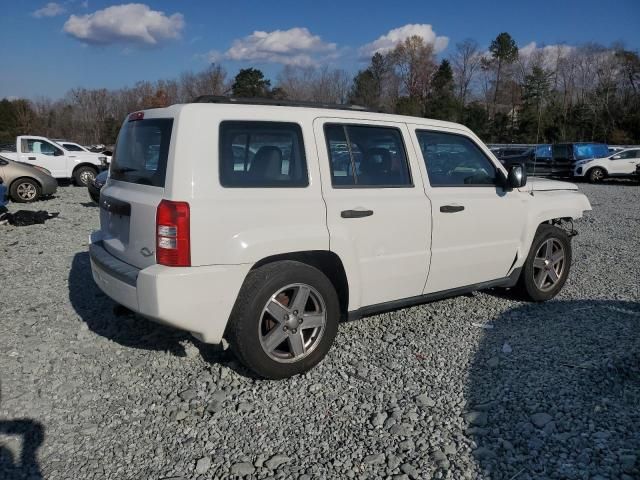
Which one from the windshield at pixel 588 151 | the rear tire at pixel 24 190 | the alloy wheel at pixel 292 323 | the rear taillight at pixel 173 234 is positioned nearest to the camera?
the rear taillight at pixel 173 234

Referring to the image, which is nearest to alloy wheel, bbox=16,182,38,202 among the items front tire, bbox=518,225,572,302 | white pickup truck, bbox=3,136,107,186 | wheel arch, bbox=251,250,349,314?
white pickup truck, bbox=3,136,107,186

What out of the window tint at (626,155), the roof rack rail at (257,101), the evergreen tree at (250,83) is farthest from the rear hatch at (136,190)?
the evergreen tree at (250,83)

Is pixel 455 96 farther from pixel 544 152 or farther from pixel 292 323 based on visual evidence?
pixel 292 323

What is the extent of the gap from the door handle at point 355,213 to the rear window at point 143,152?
4.14 feet

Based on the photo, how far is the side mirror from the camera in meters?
4.68

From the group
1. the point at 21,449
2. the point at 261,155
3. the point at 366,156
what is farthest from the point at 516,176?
the point at 21,449

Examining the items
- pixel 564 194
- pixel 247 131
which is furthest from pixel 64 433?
pixel 564 194

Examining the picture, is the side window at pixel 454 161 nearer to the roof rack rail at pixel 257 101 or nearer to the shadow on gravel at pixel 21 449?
the roof rack rail at pixel 257 101

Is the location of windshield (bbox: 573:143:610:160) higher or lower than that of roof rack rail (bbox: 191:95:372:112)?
higher

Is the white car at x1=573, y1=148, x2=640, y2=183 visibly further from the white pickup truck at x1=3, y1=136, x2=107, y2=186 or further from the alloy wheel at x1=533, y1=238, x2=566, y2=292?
the alloy wheel at x1=533, y1=238, x2=566, y2=292

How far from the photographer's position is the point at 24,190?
13219mm

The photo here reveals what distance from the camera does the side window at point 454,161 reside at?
4.45m

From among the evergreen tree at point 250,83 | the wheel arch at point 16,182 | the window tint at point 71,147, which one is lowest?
the wheel arch at point 16,182

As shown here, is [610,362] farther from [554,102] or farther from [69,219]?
[554,102]
